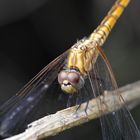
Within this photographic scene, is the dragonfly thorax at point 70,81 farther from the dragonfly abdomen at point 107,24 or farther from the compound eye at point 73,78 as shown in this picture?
the dragonfly abdomen at point 107,24

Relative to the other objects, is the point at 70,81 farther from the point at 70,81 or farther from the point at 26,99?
the point at 26,99

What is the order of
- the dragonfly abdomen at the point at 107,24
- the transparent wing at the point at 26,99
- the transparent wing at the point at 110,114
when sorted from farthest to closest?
the dragonfly abdomen at the point at 107,24, the transparent wing at the point at 26,99, the transparent wing at the point at 110,114

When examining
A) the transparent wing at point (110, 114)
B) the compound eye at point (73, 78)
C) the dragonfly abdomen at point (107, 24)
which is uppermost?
the dragonfly abdomen at point (107, 24)

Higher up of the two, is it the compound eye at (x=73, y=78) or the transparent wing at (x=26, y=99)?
the transparent wing at (x=26, y=99)

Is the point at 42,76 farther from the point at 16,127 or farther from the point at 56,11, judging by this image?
the point at 56,11

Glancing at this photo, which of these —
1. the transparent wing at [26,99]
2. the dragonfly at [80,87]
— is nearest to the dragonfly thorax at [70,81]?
the dragonfly at [80,87]

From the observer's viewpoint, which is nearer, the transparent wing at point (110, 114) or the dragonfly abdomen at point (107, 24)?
the transparent wing at point (110, 114)

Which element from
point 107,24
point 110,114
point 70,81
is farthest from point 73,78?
point 107,24

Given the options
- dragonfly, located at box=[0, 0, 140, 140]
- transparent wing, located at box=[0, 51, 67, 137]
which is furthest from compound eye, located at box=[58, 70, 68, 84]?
transparent wing, located at box=[0, 51, 67, 137]

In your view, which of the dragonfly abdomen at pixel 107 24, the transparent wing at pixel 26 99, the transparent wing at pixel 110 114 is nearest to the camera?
the transparent wing at pixel 110 114
